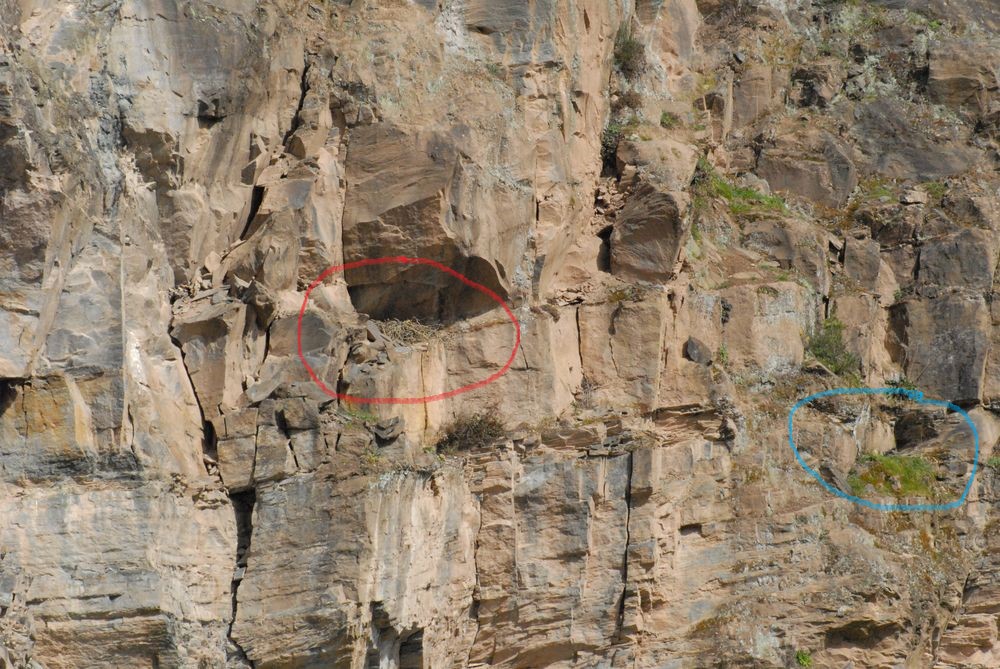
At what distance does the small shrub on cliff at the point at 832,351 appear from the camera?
22.8m

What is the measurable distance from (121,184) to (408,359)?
13.3 feet

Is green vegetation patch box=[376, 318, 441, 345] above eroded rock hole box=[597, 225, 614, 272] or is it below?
below

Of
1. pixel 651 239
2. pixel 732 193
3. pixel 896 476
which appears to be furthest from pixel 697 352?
pixel 732 193

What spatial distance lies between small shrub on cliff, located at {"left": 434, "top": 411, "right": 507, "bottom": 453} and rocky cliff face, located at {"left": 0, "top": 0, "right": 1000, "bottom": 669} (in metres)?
0.05

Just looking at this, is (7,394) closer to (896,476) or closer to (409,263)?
(409,263)

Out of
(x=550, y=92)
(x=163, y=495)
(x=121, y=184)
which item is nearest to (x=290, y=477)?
(x=163, y=495)

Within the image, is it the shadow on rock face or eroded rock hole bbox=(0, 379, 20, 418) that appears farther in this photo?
the shadow on rock face

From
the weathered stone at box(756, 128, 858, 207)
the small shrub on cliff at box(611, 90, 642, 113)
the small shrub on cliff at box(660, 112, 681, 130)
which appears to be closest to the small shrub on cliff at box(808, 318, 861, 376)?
the weathered stone at box(756, 128, 858, 207)

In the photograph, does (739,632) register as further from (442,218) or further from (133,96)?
(133,96)

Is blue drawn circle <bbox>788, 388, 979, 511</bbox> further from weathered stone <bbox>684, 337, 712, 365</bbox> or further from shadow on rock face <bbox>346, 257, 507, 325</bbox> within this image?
→ shadow on rock face <bbox>346, 257, 507, 325</bbox>

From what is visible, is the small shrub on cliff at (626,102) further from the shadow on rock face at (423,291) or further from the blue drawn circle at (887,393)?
the blue drawn circle at (887,393)

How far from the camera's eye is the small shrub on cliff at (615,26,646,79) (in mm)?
23766

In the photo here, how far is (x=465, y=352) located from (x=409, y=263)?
1.32m

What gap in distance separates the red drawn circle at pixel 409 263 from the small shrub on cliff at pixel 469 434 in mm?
387
